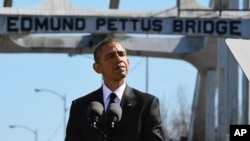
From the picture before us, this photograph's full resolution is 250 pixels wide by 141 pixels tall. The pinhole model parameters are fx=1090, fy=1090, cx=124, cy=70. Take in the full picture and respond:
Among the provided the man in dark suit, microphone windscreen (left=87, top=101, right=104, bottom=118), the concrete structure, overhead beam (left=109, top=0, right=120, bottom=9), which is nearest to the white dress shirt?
the man in dark suit

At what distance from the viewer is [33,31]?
39031 mm

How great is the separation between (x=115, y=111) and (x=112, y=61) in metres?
0.36

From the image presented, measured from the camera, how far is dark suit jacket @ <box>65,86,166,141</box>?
267 inches

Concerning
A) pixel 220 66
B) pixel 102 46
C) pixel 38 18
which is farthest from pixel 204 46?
pixel 102 46

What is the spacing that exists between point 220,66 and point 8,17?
777 inches

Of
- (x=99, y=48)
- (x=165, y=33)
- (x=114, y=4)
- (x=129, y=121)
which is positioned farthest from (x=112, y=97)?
(x=114, y=4)

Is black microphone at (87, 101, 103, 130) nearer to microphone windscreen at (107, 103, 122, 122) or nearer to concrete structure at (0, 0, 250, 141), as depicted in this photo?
microphone windscreen at (107, 103, 122, 122)

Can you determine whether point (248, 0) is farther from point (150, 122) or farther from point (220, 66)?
point (150, 122)

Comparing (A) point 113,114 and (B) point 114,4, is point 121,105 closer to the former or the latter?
(A) point 113,114

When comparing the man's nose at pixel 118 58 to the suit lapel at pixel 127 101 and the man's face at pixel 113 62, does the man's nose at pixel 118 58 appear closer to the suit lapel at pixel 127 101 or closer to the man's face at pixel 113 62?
the man's face at pixel 113 62

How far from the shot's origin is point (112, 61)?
6863 mm

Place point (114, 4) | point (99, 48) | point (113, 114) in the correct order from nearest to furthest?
point (113, 114)
point (99, 48)
point (114, 4)

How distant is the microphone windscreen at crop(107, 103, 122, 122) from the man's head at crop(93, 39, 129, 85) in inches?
7.6

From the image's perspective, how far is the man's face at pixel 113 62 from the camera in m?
6.81
